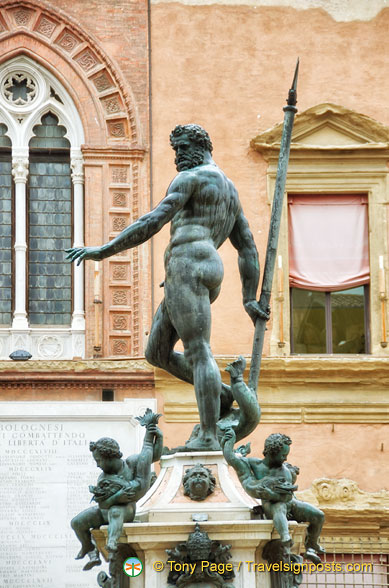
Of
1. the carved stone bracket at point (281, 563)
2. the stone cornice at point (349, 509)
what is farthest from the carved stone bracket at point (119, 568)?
the stone cornice at point (349, 509)

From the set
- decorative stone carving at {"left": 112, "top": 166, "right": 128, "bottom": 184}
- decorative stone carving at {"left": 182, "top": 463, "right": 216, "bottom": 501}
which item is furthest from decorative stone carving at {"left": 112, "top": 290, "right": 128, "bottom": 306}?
decorative stone carving at {"left": 182, "top": 463, "right": 216, "bottom": 501}

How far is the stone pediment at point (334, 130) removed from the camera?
70.3 feet

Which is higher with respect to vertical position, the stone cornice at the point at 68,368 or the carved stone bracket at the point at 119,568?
the stone cornice at the point at 68,368

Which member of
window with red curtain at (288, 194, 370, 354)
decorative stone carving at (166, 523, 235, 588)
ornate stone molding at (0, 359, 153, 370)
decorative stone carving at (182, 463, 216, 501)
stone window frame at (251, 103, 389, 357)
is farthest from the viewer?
stone window frame at (251, 103, 389, 357)

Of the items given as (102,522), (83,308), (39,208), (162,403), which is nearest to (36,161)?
(39,208)

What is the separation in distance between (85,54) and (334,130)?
3544 millimetres

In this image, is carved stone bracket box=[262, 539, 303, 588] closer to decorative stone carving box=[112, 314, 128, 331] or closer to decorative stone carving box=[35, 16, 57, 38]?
decorative stone carving box=[112, 314, 128, 331]

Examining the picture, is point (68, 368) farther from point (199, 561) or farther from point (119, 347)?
point (199, 561)

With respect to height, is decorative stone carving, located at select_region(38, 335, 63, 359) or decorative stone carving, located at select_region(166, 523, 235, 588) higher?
decorative stone carving, located at select_region(38, 335, 63, 359)

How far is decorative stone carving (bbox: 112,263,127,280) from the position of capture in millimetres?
21094

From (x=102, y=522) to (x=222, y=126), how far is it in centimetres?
1268

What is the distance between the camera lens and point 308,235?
21453mm

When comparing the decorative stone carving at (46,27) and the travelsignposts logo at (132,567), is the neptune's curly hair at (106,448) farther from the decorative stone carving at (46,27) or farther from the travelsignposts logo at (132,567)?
the decorative stone carving at (46,27)

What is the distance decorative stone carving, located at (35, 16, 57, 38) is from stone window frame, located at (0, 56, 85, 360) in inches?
16.9
